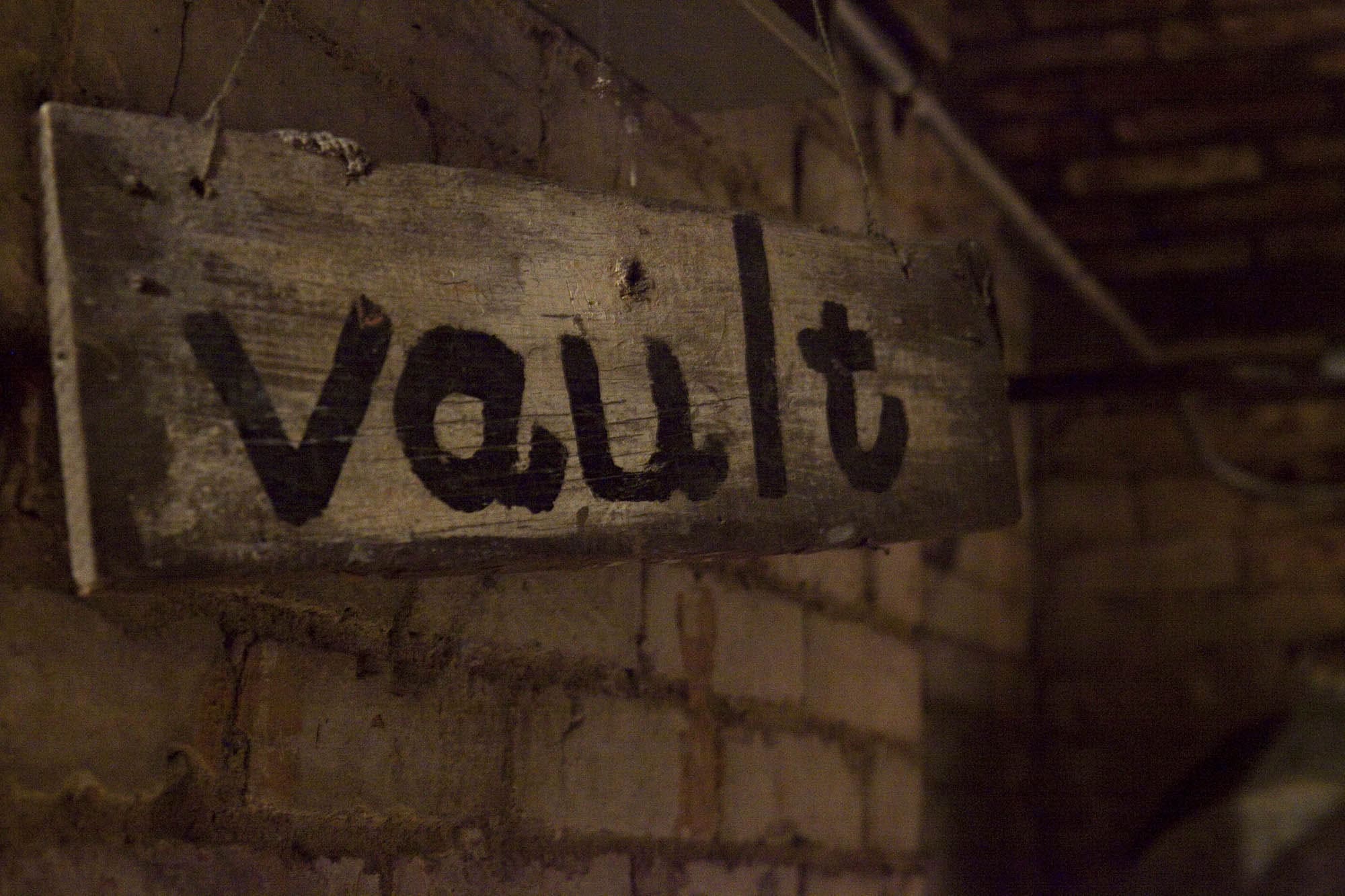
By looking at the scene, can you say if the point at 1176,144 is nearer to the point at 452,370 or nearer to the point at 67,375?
the point at 452,370

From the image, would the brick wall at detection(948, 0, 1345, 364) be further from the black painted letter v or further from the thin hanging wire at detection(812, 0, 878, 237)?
the black painted letter v

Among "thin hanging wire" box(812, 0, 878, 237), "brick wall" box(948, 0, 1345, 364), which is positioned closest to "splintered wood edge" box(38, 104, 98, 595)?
"thin hanging wire" box(812, 0, 878, 237)

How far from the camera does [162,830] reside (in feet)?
2.40

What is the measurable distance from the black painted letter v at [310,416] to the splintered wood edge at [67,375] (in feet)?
0.18

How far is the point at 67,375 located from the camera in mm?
578

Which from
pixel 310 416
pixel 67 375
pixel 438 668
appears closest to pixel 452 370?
pixel 310 416

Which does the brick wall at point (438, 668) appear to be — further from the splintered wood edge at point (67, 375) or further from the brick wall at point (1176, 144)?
the brick wall at point (1176, 144)

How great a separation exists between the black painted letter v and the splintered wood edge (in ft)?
0.18

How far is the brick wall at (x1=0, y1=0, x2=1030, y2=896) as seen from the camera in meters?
0.69

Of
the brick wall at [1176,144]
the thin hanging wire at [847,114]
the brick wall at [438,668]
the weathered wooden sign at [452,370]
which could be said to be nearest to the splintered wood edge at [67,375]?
the weathered wooden sign at [452,370]

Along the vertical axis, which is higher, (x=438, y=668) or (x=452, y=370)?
(x=452, y=370)

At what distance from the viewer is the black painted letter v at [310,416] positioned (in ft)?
2.01

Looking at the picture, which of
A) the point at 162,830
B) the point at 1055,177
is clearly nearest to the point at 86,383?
the point at 162,830

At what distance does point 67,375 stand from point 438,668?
0.43 m
